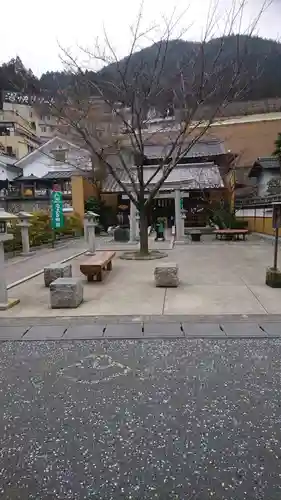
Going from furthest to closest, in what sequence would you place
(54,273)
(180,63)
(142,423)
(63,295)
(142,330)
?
(180,63) < (54,273) < (63,295) < (142,330) < (142,423)

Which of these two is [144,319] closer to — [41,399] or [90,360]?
[90,360]

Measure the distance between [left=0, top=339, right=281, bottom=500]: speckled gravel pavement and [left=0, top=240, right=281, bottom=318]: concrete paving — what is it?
1603 mm

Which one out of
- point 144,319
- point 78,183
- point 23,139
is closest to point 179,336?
point 144,319

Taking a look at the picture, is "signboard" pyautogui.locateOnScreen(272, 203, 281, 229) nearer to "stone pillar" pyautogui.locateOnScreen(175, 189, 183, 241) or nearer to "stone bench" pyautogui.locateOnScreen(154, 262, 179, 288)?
"stone bench" pyautogui.locateOnScreen(154, 262, 179, 288)

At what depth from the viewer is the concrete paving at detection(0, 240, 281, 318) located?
6.08 metres

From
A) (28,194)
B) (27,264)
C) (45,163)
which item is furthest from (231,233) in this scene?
(45,163)

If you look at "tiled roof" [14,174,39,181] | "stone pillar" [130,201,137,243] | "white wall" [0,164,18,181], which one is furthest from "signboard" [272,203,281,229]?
"white wall" [0,164,18,181]

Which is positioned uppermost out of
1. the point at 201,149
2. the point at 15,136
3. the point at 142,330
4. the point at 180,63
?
the point at 15,136

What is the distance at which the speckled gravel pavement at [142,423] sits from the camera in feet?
7.34

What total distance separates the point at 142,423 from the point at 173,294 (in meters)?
4.32

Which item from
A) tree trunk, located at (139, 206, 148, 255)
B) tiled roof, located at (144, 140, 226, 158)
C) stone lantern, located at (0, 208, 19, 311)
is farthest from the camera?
tiled roof, located at (144, 140, 226, 158)

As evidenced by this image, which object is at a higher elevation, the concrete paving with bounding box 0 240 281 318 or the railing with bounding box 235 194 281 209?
the railing with bounding box 235 194 281 209

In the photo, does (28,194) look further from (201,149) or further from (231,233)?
(231,233)

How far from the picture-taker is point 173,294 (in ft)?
23.4
